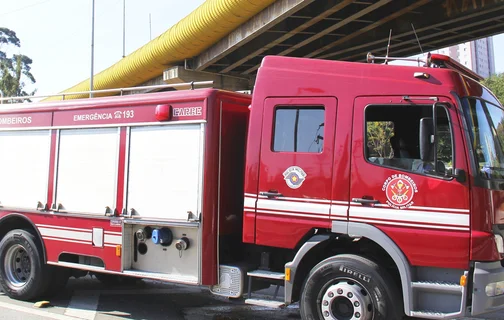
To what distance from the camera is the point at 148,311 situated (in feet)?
22.6

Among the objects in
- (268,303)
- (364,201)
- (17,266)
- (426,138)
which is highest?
(426,138)

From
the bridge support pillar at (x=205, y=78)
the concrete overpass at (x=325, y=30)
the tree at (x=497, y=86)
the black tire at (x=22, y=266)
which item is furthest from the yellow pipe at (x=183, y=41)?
the tree at (x=497, y=86)

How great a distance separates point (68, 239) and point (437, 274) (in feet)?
15.6

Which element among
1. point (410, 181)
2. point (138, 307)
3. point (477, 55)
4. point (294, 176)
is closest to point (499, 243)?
point (410, 181)

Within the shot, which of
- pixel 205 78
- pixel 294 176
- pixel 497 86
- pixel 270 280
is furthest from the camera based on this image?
pixel 497 86

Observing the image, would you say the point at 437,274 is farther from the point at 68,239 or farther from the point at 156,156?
the point at 68,239

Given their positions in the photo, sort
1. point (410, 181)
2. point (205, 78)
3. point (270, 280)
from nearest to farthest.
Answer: point (410, 181), point (270, 280), point (205, 78)

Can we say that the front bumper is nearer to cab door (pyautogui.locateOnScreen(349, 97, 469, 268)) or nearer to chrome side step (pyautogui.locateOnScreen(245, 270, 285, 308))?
cab door (pyautogui.locateOnScreen(349, 97, 469, 268))

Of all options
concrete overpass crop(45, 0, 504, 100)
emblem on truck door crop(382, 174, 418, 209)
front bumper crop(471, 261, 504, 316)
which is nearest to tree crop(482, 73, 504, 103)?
concrete overpass crop(45, 0, 504, 100)

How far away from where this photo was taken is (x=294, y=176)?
17.4 ft

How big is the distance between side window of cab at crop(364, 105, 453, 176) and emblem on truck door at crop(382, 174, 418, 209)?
11 cm

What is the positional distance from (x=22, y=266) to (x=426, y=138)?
604cm

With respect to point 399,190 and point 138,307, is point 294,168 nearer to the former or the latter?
point 399,190

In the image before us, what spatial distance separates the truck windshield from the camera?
4738 millimetres
